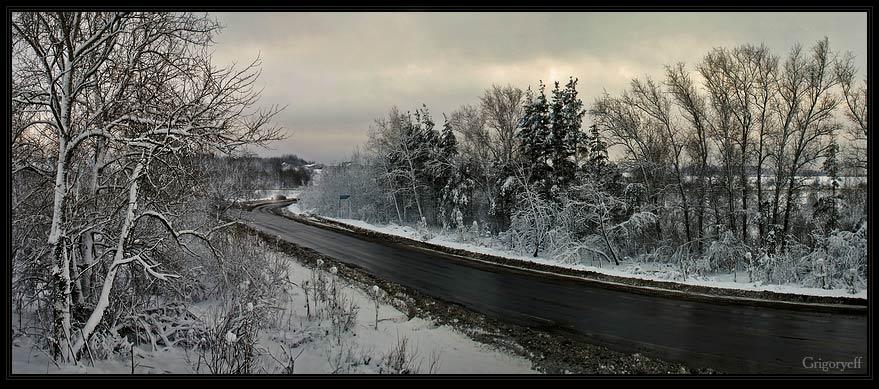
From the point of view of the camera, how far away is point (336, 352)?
766cm

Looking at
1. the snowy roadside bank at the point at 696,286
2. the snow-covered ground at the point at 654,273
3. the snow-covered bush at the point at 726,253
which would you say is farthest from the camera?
the snow-covered bush at the point at 726,253

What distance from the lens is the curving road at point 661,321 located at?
7.72 m

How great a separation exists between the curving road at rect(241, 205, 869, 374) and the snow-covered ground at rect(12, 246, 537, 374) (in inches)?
89.9

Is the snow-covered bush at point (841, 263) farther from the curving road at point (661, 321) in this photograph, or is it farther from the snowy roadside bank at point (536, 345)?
the snowy roadside bank at point (536, 345)

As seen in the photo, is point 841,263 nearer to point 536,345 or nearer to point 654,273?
point 654,273

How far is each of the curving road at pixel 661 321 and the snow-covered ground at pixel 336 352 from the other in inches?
89.9

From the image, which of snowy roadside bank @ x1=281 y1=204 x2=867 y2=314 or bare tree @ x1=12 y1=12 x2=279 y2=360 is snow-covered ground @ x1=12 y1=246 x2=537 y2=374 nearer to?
bare tree @ x1=12 y1=12 x2=279 y2=360

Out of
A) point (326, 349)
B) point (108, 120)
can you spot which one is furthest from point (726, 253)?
point (108, 120)

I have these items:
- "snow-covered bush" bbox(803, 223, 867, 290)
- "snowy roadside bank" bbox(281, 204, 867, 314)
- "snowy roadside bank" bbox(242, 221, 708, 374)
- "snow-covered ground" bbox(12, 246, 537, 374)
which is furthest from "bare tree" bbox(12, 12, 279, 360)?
"snow-covered bush" bbox(803, 223, 867, 290)

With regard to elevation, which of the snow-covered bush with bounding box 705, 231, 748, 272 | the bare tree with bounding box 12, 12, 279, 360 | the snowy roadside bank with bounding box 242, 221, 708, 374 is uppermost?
the bare tree with bounding box 12, 12, 279, 360

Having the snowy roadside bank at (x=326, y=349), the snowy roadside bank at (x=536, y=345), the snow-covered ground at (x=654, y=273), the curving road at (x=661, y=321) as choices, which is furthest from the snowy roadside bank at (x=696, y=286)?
the snowy roadside bank at (x=326, y=349)

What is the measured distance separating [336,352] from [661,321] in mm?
8067

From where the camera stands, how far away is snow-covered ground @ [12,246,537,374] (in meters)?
5.37

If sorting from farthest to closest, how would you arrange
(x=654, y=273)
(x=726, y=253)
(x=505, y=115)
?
(x=505, y=115)
(x=726, y=253)
(x=654, y=273)
